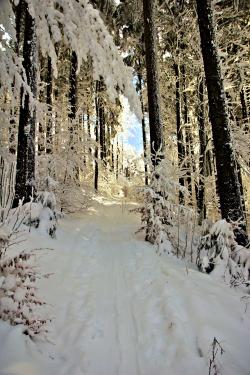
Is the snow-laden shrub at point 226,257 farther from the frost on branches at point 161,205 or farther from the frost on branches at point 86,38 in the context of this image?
the frost on branches at point 86,38

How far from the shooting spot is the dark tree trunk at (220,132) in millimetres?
6977

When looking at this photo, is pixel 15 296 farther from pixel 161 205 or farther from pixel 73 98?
pixel 73 98

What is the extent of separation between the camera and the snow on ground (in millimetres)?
3248

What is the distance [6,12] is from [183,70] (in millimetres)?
14176

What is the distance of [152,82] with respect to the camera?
10.6 m

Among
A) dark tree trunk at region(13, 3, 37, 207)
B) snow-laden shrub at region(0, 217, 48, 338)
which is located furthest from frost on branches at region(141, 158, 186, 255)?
snow-laden shrub at region(0, 217, 48, 338)

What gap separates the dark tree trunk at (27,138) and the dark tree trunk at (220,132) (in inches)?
161

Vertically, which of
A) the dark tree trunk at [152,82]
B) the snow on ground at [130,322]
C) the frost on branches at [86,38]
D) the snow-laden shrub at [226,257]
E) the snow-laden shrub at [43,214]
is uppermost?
the dark tree trunk at [152,82]

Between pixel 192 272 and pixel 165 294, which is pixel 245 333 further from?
pixel 192 272

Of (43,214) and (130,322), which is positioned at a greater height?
(43,214)

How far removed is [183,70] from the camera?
1593 cm

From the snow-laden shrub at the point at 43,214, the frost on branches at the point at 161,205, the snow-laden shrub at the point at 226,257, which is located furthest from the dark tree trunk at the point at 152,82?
the snow-laden shrub at the point at 226,257

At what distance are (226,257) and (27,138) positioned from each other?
553 centimetres

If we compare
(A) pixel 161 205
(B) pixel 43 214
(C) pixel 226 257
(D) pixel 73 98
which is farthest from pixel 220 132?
(D) pixel 73 98
